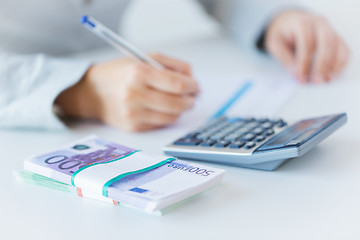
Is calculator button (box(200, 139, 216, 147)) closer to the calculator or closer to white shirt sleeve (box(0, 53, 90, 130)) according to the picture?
the calculator

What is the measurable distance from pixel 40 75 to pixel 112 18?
17.3 inches

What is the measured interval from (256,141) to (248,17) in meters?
0.55

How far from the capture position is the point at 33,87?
64 centimetres

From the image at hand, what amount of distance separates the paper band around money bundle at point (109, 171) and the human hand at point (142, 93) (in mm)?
169

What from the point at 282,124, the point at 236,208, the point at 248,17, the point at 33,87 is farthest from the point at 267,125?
the point at 248,17

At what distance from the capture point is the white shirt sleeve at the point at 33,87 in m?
0.61

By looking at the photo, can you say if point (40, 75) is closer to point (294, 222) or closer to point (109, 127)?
point (109, 127)

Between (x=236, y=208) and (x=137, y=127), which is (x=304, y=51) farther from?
(x=236, y=208)

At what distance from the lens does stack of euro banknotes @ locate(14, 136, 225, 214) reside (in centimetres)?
36

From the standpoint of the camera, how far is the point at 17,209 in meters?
0.40

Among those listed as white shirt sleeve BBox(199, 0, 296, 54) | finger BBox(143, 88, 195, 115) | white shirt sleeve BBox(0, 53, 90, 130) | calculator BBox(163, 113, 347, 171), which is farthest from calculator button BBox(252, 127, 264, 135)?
white shirt sleeve BBox(199, 0, 296, 54)

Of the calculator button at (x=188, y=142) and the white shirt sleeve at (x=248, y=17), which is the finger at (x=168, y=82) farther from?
the white shirt sleeve at (x=248, y=17)

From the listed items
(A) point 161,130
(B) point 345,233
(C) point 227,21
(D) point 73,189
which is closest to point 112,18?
(C) point 227,21

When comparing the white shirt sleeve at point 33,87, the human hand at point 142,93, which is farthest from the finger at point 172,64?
the white shirt sleeve at point 33,87
